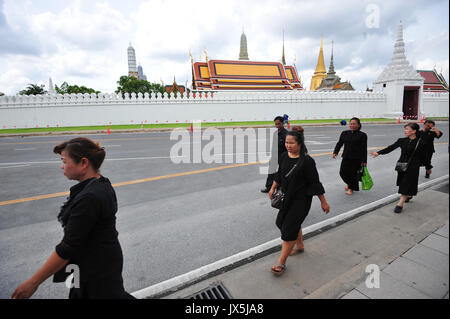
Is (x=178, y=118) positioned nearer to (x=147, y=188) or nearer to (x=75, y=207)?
(x=147, y=188)

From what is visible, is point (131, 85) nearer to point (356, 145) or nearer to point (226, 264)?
point (356, 145)

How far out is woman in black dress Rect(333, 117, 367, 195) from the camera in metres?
5.24

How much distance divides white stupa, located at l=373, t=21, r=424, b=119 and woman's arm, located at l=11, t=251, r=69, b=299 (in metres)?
36.1

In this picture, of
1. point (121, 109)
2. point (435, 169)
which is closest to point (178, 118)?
point (121, 109)

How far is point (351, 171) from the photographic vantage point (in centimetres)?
543

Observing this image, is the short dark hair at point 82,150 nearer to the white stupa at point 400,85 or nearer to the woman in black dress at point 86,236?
the woman in black dress at point 86,236

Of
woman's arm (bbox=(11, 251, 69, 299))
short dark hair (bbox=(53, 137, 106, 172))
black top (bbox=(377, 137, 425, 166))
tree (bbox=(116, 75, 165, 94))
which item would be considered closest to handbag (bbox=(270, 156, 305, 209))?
short dark hair (bbox=(53, 137, 106, 172))

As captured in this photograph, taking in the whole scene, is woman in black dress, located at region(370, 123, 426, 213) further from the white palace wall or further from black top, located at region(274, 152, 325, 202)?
the white palace wall

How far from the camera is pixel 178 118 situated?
1051 inches

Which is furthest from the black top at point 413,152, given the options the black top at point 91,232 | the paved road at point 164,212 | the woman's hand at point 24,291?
the woman's hand at point 24,291

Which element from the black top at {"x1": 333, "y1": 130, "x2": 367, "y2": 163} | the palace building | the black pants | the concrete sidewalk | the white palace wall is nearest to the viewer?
the concrete sidewalk

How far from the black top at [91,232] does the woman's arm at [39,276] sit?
48 millimetres

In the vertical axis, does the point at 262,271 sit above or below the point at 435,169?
below

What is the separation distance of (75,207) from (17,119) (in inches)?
1134
